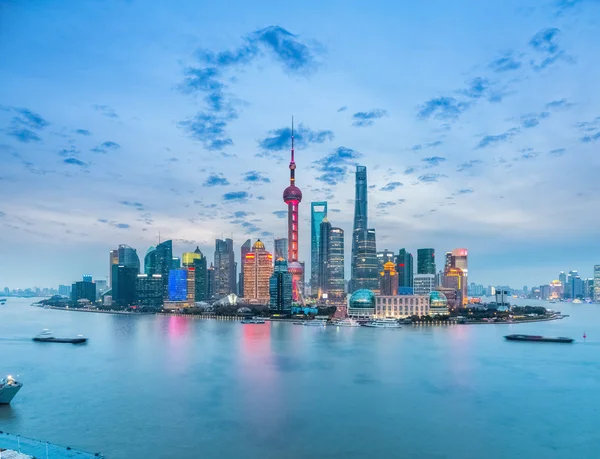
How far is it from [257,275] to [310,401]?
117m

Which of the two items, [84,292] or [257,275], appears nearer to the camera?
[257,275]

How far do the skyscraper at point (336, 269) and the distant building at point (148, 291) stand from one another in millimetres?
53080

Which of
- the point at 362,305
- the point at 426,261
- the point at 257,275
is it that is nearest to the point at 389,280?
the point at 426,261

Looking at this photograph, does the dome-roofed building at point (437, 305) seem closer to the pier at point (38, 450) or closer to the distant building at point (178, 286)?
the distant building at point (178, 286)

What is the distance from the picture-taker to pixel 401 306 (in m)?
85.8

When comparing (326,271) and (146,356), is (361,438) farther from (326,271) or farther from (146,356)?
(326,271)

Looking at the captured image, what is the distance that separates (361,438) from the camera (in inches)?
810

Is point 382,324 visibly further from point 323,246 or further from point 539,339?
point 323,246

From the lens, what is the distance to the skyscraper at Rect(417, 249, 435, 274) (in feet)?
520

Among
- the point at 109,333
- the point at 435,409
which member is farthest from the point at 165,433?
the point at 109,333

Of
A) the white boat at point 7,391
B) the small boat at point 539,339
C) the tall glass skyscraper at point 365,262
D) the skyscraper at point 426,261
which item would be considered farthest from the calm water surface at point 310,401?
the skyscraper at point 426,261

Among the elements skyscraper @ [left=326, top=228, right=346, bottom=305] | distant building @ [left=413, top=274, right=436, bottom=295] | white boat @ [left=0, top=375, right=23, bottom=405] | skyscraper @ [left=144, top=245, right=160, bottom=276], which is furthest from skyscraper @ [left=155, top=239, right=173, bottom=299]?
white boat @ [left=0, top=375, right=23, bottom=405]

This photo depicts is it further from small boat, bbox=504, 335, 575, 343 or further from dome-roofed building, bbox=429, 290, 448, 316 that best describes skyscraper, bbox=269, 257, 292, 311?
small boat, bbox=504, 335, 575, 343

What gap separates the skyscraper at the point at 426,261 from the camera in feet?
520
